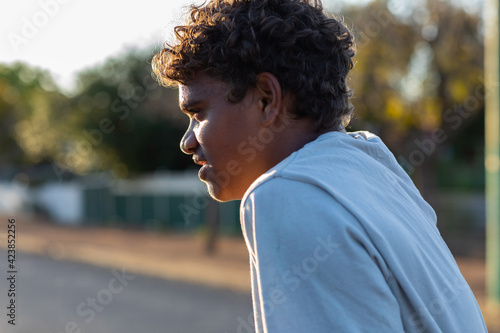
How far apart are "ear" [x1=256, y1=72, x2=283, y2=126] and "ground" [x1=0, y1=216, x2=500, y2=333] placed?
6.72 meters

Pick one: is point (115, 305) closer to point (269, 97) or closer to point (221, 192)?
point (221, 192)

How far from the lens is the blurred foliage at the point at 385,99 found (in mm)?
11180

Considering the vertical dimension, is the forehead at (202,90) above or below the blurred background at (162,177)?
above

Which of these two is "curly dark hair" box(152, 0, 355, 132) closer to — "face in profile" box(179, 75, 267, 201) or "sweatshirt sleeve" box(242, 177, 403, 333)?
"face in profile" box(179, 75, 267, 201)

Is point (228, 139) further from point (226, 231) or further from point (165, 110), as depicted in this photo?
point (226, 231)

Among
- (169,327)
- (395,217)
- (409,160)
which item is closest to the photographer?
(395,217)

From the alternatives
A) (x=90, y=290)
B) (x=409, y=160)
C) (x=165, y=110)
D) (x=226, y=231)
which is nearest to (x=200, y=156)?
(x=90, y=290)

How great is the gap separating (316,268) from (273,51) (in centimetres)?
50

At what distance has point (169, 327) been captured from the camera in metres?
7.94

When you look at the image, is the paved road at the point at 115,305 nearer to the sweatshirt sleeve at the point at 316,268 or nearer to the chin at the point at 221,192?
the chin at the point at 221,192

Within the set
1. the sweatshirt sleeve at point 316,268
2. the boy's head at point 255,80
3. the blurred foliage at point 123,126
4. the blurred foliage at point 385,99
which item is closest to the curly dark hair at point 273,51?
the boy's head at point 255,80

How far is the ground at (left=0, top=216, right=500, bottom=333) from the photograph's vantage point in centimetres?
1113

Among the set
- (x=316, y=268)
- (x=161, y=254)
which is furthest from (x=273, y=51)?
(x=161, y=254)

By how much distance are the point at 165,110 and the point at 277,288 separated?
14.4 metres
